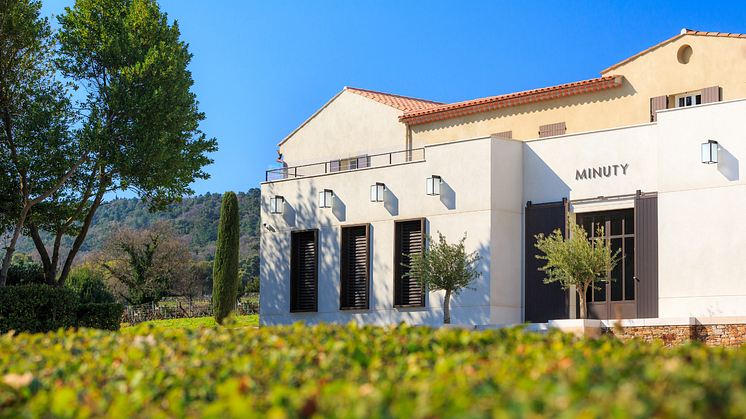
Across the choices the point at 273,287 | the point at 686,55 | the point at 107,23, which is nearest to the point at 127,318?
the point at 273,287

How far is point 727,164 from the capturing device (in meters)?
17.2

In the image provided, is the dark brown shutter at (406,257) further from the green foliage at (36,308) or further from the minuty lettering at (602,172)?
the green foliage at (36,308)

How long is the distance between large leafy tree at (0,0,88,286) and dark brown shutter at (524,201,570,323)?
45.4ft

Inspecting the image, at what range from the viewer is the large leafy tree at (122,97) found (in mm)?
23125

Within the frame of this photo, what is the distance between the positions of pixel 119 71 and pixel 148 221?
62.3 meters

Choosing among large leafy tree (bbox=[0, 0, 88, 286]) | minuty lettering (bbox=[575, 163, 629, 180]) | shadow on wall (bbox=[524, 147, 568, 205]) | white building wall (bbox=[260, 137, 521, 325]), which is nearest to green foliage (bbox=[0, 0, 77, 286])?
large leafy tree (bbox=[0, 0, 88, 286])

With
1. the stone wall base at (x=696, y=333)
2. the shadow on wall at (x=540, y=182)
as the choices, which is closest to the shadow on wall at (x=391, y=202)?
the shadow on wall at (x=540, y=182)

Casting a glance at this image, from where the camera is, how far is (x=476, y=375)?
3.96 metres

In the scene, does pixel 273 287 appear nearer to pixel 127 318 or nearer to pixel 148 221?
pixel 127 318

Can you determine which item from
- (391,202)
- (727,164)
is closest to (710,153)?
(727,164)

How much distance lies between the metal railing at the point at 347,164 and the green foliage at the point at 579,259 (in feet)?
17.9

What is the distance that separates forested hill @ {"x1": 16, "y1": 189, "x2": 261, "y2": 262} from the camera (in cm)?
7156

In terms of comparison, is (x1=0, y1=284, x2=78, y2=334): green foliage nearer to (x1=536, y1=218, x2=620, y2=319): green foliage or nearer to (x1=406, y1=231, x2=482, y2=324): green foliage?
(x1=406, y1=231, x2=482, y2=324): green foliage

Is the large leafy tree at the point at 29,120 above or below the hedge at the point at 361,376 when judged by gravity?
above
